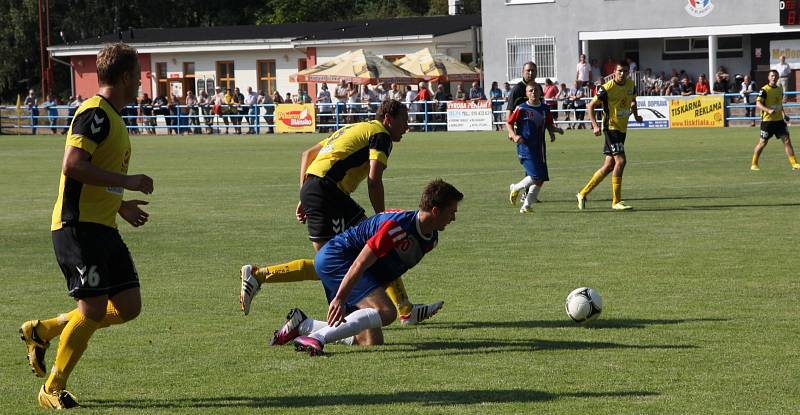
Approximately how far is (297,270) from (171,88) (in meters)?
52.7

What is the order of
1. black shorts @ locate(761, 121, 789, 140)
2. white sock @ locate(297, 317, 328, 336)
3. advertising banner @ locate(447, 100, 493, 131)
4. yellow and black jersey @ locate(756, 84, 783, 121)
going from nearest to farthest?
white sock @ locate(297, 317, 328, 336) < black shorts @ locate(761, 121, 789, 140) < yellow and black jersey @ locate(756, 84, 783, 121) < advertising banner @ locate(447, 100, 493, 131)

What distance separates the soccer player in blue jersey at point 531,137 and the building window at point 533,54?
31.2 m

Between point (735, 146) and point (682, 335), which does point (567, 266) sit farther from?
point (735, 146)

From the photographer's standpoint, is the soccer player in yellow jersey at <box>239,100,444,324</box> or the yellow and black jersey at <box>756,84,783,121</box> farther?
the yellow and black jersey at <box>756,84,783,121</box>

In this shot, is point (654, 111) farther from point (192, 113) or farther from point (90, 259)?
point (90, 259)

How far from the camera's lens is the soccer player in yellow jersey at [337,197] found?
8586mm

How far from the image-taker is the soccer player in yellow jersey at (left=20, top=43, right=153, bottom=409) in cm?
617

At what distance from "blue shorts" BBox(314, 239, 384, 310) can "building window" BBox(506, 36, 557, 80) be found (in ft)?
133

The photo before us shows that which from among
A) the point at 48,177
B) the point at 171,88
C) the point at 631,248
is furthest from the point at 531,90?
the point at 171,88

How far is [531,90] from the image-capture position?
662 inches

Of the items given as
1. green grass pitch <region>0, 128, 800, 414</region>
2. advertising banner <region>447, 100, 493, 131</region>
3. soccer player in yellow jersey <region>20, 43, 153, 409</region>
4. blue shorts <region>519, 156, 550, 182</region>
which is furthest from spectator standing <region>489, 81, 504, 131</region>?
soccer player in yellow jersey <region>20, 43, 153, 409</region>

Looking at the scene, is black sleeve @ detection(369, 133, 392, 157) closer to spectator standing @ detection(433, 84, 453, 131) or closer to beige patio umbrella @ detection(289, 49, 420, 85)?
spectator standing @ detection(433, 84, 453, 131)

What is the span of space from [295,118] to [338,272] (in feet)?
121

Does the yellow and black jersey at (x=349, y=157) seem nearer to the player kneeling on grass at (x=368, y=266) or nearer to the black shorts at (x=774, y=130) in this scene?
the player kneeling on grass at (x=368, y=266)
